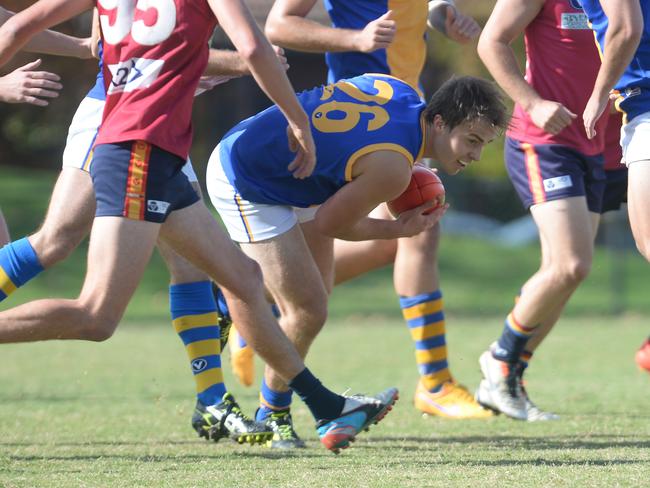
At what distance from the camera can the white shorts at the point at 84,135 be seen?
5.31 m

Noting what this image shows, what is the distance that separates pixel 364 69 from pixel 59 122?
1867cm

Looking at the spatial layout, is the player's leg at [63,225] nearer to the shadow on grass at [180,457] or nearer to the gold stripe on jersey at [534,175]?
the shadow on grass at [180,457]

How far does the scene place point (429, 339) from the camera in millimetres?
6875

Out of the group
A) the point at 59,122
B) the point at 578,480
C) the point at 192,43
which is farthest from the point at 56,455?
the point at 59,122

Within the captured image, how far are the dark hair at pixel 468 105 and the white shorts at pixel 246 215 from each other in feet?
2.52

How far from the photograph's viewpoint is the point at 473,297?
17.5 meters

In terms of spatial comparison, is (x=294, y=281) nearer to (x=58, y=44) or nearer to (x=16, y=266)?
(x=16, y=266)

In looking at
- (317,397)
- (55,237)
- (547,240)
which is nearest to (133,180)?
(55,237)

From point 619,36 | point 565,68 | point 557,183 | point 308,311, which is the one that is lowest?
point 557,183

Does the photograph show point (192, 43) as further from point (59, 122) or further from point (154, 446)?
point (59, 122)

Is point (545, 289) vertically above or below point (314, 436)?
above

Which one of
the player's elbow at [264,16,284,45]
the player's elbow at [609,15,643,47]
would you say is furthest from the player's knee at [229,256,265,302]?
the player's elbow at [609,15,643,47]

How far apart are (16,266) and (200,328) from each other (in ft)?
3.45

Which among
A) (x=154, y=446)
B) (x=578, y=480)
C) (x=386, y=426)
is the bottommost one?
(x=386, y=426)
